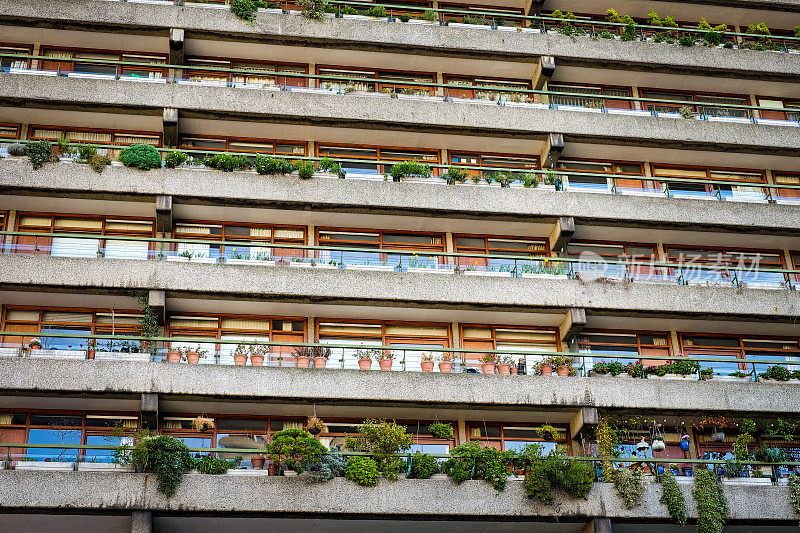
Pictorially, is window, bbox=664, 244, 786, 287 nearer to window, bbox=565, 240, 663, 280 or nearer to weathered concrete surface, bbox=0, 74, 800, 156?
window, bbox=565, 240, 663, 280

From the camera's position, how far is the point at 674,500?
2633cm

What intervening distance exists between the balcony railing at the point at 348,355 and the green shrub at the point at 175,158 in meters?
5.54

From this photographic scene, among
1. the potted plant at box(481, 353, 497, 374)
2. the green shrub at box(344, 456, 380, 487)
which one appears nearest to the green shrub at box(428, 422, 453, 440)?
the green shrub at box(344, 456, 380, 487)

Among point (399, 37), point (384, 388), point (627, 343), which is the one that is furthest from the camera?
point (399, 37)

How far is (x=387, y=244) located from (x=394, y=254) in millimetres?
1850

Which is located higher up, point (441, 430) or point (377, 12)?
point (377, 12)

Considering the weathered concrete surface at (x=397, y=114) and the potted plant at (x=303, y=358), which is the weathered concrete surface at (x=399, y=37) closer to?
the weathered concrete surface at (x=397, y=114)

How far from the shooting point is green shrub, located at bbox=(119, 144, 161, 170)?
3044 cm

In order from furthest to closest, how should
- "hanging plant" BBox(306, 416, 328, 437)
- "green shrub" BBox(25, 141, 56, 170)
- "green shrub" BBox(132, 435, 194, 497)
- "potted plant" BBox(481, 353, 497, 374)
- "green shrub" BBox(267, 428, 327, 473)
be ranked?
1. "green shrub" BBox(25, 141, 56, 170)
2. "potted plant" BBox(481, 353, 497, 374)
3. "hanging plant" BBox(306, 416, 328, 437)
4. "green shrub" BBox(267, 428, 327, 473)
5. "green shrub" BBox(132, 435, 194, 497)

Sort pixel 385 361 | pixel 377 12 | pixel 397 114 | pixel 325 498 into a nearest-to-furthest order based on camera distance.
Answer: pixel 325 498 → pixel 385 361 → pixel 397 114 → pixel 377 12

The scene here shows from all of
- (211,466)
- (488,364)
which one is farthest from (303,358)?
(488,364)

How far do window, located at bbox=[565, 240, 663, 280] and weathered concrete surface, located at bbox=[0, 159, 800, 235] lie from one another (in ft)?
4.44

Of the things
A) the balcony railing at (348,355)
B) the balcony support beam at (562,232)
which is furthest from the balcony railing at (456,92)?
the balcony railing at (348,355)

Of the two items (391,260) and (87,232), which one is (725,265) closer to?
(391,260)
